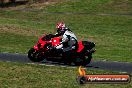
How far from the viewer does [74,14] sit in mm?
53125

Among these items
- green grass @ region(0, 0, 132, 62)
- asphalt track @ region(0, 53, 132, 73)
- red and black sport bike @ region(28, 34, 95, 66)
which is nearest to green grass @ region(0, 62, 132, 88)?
asphalt track @ region(0, 53, 132, 73)

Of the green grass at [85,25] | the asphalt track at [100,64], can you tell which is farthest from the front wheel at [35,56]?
the green grass at [85,25]

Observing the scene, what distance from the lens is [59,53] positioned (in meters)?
23.0

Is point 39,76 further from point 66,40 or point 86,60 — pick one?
point 86,60

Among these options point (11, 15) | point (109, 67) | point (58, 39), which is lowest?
point (11, 15)

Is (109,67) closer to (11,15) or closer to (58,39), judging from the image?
(58,39)

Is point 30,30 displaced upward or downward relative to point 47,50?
downward

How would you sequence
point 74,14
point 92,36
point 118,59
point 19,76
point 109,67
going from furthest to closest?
point 74,14 < point 92,36 < point 118,59 < point 109,67 < point 19,76

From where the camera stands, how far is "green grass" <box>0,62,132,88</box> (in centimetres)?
1717

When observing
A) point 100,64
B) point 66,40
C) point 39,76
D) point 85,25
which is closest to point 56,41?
point 66,40

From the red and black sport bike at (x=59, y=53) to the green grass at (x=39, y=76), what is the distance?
61.9 inches

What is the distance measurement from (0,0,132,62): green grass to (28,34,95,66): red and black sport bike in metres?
3.31

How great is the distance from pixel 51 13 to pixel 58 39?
31.7 metres

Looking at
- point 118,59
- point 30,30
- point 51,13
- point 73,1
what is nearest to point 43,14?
point 51,13
